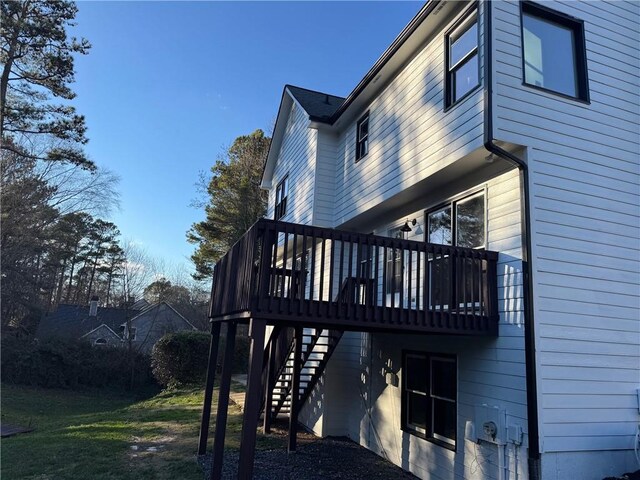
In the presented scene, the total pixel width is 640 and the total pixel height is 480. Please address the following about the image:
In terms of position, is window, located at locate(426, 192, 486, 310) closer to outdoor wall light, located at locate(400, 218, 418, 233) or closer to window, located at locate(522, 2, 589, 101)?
outdoor wall light, located at locate(400, 218, 418, 233)

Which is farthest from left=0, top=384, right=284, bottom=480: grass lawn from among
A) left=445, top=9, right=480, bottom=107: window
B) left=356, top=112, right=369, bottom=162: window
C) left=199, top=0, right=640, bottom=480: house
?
left=445, top=9, right=480, bottom=107: window

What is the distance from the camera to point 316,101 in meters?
12.9

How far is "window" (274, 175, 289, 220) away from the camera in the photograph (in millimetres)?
13930

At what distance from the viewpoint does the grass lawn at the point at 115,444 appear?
6.82 m

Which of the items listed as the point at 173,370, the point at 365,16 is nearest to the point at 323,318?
the point at 365,16

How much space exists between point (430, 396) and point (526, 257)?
9.78ft

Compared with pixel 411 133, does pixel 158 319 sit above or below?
below

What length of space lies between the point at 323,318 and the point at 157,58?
10.6 m

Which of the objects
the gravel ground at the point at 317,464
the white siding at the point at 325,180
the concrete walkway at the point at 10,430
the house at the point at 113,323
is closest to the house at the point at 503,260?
the gravel ground at the point at 317,464

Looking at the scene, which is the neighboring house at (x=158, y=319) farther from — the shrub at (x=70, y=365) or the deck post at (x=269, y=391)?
the deck post at (x=269, y=391)

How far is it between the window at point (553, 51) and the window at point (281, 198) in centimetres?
870

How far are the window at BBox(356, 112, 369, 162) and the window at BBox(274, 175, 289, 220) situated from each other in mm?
4153

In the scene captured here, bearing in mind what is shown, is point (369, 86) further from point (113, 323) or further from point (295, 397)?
point (113, 323)

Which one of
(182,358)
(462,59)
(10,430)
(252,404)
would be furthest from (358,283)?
(182,358)
